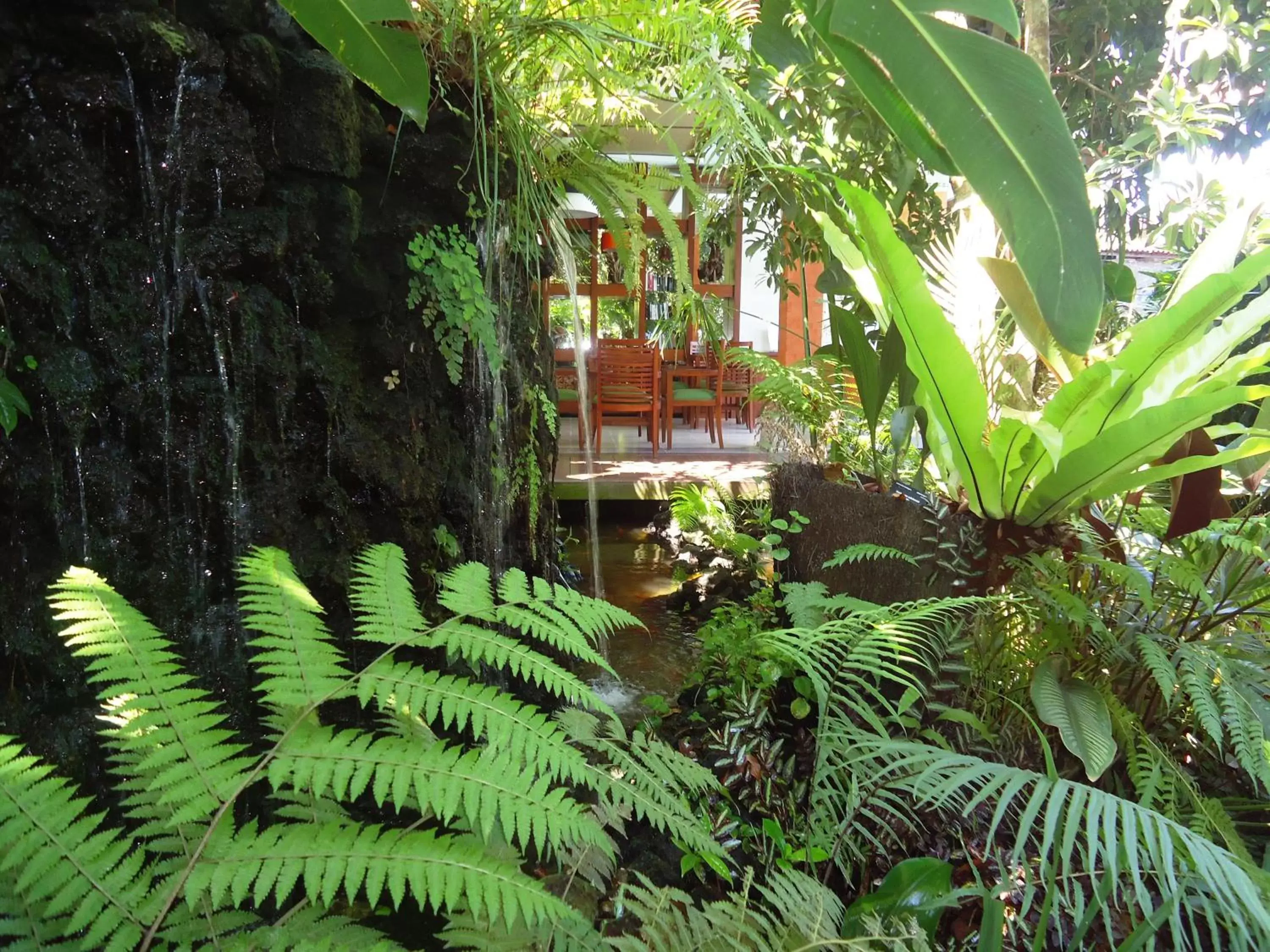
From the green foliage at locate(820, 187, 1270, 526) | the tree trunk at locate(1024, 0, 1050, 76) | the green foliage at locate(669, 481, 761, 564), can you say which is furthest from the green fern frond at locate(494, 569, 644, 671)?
the green foliage at locate(669, 481, 761, 564)

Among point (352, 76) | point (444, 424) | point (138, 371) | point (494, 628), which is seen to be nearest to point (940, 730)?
point (494, 628)

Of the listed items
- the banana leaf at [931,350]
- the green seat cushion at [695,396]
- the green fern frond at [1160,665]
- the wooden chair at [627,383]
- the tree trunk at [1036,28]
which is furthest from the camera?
the green seat cushion at [695,396]

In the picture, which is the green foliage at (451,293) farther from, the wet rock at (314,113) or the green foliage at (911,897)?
the green foliage at (911,897)

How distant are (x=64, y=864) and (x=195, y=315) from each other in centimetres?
142

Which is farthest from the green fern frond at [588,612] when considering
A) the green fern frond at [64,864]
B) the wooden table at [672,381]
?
the wooden table at [672,381]

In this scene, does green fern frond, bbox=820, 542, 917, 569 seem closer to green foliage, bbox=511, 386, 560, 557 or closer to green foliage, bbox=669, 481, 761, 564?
green foliage, bbox=511, 386, 560, 557

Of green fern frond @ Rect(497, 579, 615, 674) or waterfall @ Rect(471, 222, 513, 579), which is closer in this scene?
green fern frond @ Rect(497, 579, 615, 674)

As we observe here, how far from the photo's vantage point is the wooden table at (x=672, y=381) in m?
6.35

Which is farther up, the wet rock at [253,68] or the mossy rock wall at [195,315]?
the wet rock at [253,68]

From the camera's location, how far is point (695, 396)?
670 centimetres

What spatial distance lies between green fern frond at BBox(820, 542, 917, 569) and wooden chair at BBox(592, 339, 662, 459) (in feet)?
13.4

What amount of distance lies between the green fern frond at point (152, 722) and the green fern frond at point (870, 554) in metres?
1.48

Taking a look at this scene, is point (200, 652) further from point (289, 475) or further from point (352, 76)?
point (352, 76)

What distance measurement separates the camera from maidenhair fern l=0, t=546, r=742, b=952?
0.66 meters
